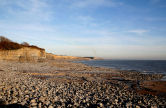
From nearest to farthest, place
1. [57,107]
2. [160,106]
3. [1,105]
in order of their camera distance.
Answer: [1,105]
[57,107]
[160,106]

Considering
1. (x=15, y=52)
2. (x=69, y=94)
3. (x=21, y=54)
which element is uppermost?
(x=15, y=52)

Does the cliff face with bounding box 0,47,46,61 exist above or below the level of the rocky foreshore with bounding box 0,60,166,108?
above

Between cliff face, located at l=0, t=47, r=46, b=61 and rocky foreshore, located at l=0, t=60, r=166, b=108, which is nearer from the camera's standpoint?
rocky foreshore, located at l=0, t=60, r=166, b=108

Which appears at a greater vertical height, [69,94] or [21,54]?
[21,54]

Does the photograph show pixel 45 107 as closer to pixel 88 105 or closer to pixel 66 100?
pixel 66 100

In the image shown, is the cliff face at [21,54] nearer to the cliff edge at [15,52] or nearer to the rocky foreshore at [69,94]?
the cliff edge at [15,52]

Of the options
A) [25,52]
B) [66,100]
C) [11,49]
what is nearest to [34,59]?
[25,52]

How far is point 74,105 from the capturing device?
248 inches

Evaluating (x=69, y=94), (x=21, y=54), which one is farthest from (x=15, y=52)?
(x=69, y=94)

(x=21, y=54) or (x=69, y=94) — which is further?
(x=21, y=54)

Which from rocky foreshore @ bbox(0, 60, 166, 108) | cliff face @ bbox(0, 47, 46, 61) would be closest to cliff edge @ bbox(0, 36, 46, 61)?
cliff face @ bbox(0, 47, 46, 61)

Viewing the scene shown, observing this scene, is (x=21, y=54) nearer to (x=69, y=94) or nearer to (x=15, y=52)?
(x=15, y=52)

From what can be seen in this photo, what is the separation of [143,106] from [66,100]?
421 centimetres

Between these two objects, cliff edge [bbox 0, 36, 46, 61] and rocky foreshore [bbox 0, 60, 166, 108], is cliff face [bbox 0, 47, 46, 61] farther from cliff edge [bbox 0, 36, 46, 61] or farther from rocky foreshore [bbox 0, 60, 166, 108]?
rocky foreshore [bbox 0, 60, 166, 108]
